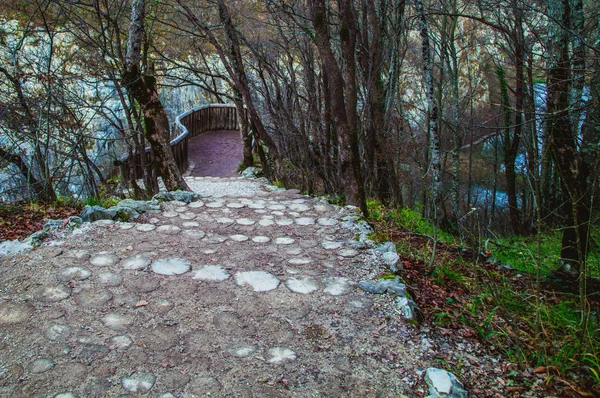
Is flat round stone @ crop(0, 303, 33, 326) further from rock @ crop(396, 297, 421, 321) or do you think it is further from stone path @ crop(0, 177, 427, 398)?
rock @ crop(396, 297, 421, 321)

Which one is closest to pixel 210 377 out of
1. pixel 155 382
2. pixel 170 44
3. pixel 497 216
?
pixel 155 382

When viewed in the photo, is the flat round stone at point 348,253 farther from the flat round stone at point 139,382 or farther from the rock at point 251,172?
the rock at point 251,172

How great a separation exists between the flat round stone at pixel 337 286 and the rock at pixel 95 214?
98.2 inches

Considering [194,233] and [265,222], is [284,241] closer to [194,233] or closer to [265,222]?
[265,222]

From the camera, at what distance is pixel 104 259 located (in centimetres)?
331

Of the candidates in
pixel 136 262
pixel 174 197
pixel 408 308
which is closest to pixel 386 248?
pixel 408 308

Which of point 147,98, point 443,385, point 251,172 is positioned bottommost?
point 443,385

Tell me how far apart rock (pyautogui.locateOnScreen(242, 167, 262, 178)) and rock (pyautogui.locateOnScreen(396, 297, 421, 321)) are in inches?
357

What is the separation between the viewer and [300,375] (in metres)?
2.15

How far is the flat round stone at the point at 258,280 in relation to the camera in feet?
9.92

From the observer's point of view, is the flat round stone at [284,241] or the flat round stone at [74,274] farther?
the flat round stone at [284,241]

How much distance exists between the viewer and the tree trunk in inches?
240

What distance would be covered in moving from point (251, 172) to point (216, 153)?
4078 millimetres

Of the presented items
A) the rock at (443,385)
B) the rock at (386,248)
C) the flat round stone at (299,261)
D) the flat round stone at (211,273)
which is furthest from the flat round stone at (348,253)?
the rock at (443,385)
